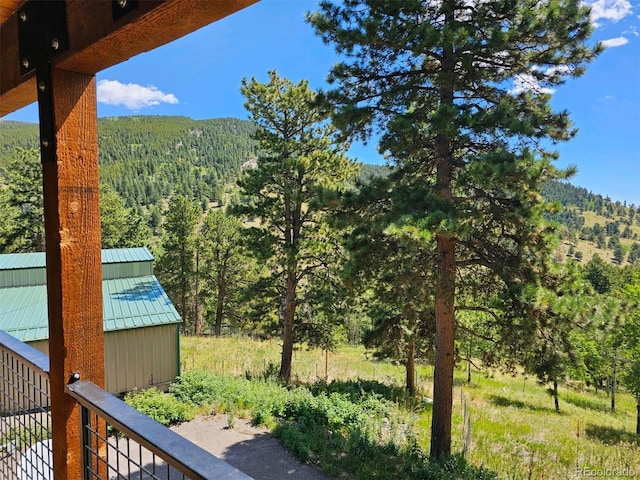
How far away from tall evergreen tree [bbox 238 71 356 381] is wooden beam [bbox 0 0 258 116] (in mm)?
9516

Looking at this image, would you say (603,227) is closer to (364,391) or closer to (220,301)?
Result: (220,301)

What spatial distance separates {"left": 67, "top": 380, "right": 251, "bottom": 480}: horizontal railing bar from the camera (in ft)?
3.03

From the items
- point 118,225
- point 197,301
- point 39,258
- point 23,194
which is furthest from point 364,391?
point 118,225

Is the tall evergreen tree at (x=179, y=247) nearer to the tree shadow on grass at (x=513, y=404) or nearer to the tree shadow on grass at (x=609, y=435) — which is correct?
the tree shadow on grass at (x=513, y=404)

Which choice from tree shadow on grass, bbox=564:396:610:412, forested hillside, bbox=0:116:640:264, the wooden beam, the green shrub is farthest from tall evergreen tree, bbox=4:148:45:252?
forested hillside, bbox=0:116:640:264

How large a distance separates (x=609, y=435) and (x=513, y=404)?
3.39 meters

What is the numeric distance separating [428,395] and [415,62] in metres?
10.1

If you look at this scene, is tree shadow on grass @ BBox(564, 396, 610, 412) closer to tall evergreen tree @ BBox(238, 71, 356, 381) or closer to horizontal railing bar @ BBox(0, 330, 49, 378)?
tall evergreen tree @ BBox(238, 71, 356, 381)

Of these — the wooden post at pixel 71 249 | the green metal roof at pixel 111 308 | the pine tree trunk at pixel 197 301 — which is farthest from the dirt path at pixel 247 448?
the pine tree trunk at pixel 197 301

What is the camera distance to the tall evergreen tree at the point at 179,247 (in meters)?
22.7

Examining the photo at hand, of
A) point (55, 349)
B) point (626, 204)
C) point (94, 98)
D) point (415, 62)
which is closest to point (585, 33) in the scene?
point (415, 62)

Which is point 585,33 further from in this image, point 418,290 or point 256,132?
point 256,132

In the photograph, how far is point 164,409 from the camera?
7363 millimetres

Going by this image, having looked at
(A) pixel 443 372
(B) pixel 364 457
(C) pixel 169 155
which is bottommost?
(B) pixel 364 457
